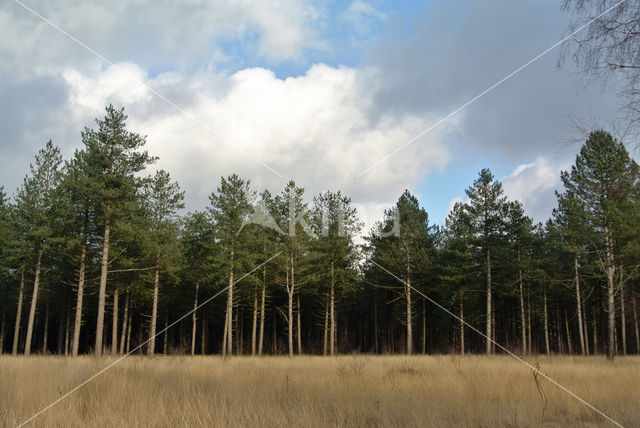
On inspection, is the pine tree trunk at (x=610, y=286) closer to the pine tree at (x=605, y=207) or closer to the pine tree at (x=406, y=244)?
the pine tree at (x=605, y=207)

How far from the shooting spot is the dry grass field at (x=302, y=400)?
5.43 m

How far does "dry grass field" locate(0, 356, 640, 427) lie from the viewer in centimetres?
543

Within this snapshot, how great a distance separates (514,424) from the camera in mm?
5422

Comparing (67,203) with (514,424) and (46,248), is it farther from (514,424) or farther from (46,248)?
(514,424)

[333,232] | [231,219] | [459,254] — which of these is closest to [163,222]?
[231,219]

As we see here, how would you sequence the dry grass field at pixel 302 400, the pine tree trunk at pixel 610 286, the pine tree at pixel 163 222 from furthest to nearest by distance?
the pine tree at pixel 163 222
the pine tree trunk at pixel 610 286
the dry grass field at pixel 302 400

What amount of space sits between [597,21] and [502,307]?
44.2 meters

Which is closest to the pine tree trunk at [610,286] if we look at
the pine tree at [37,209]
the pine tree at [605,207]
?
the pine tree at [605,207]

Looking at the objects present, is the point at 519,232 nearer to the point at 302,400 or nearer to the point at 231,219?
the point at 231,219

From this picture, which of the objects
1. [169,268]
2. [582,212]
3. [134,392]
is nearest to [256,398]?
[134,392]

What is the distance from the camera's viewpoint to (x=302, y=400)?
6594mm

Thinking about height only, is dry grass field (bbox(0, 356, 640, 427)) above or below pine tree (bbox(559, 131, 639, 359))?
below

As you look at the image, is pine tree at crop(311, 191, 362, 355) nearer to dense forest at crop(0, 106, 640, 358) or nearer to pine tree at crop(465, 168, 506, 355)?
dense forest at crop(0, 106, 640, 358)

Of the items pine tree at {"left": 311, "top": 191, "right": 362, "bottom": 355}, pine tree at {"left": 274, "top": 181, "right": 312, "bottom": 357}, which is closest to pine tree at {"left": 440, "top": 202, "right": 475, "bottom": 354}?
pine tree at {"left": 311, "top": 191, "right": 362, "bottom": 355}
